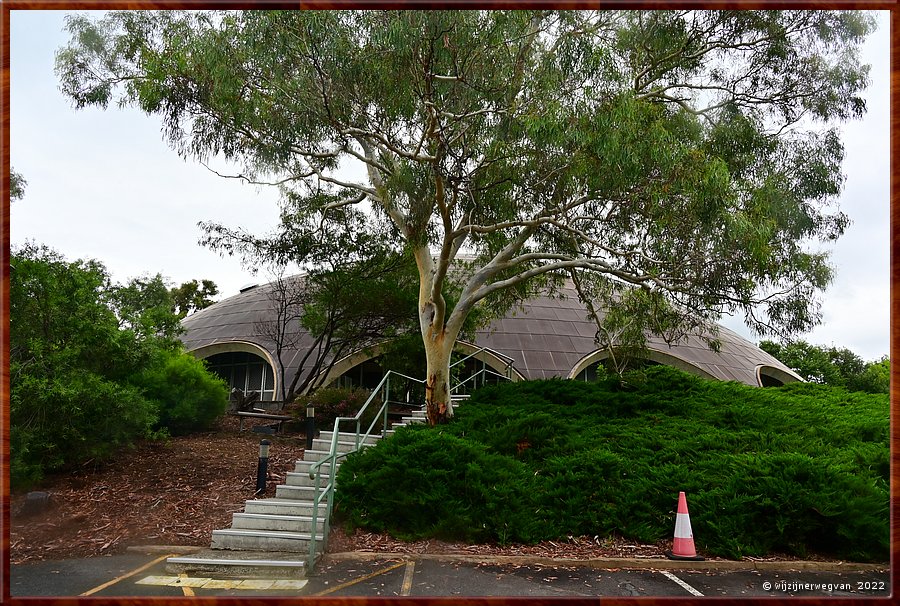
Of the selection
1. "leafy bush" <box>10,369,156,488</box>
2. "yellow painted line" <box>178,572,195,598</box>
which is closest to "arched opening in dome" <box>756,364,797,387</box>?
"leafy bush" <box>10,369,156,488</box>

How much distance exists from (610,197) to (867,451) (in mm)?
4383

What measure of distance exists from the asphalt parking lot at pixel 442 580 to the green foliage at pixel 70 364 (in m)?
2.26

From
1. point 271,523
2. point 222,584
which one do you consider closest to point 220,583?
point 222,584

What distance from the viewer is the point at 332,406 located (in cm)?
1335

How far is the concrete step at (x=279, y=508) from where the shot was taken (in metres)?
7.36

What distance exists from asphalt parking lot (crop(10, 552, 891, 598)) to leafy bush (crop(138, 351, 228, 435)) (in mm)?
5081

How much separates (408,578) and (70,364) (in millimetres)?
5454

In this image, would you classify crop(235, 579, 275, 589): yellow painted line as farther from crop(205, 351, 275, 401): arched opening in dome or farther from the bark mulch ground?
crop(205, 351, 275, 401): arched opening in dome

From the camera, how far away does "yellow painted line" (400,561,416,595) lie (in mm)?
5504

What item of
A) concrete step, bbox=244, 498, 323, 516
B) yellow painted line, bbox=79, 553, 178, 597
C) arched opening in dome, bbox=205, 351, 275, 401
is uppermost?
arched opening in dome, bbox=205, 351, 275, 401

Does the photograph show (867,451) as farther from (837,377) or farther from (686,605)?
(837,377)

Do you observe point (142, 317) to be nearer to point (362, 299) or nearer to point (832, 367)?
point (362, 299)

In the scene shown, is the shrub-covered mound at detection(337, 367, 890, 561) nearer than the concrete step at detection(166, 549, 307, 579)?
No

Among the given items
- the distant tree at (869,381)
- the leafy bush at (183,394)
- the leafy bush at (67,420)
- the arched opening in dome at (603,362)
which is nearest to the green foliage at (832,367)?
the distant tree at (869,381)
